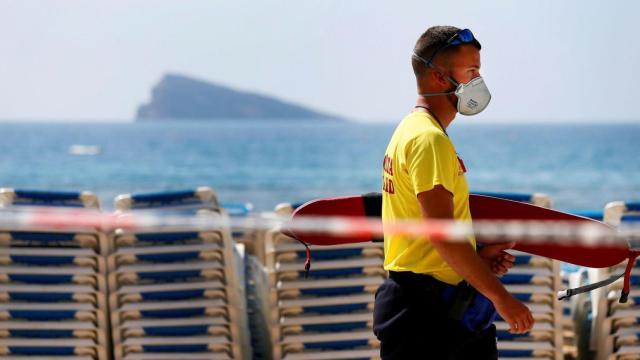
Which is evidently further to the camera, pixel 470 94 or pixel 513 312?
pixel 470 94

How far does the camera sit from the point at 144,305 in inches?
233

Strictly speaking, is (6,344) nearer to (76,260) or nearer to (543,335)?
(76,260)

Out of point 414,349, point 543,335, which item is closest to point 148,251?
point 543,335

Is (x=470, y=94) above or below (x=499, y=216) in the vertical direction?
above

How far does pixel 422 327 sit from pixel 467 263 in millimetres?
349

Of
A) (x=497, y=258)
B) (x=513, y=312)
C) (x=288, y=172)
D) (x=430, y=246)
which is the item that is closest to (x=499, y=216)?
(x=497, y=258)

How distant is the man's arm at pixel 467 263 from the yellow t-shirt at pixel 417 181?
0.03 m

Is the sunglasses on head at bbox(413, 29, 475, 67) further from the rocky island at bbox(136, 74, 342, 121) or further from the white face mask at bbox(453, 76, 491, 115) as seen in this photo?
the rocky island at bbox(136, 74, 342, 121)

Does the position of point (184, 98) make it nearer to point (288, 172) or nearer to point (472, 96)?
point (288, 172)

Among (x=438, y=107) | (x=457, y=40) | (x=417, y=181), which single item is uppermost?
(x=457, y=40)

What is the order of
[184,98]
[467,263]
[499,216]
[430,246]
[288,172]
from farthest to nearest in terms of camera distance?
[184,98] → [288,172] → [499,216] → [430,246] → [467,263]

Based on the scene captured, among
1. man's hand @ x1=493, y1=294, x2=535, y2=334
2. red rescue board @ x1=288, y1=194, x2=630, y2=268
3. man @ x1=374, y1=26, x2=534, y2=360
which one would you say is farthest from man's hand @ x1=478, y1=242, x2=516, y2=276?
man's hand @ x1=493, y1=294, x2=535, y2=334

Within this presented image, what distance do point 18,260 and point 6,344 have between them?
0.48 metres

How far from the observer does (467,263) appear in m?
3.19
